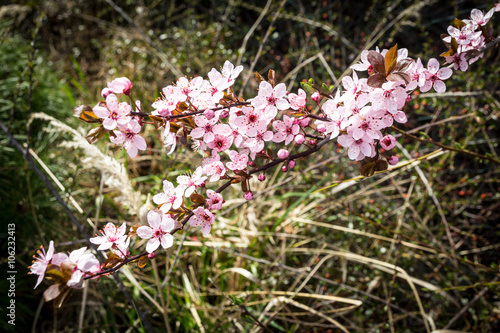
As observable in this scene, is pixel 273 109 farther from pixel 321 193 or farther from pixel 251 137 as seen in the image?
pixel 321 193

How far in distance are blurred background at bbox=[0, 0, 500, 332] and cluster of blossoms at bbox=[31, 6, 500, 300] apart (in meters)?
0.56

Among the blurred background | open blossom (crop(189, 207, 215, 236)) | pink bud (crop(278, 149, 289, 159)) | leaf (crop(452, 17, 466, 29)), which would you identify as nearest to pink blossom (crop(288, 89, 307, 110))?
pink bud (crop(278, 149, 289, 159))

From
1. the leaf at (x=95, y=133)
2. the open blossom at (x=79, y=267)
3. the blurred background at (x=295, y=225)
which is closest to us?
the open blossom at (x=79, y=267)

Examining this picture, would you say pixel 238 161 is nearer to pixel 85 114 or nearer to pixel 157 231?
pixel 157 231

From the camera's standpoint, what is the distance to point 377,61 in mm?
688

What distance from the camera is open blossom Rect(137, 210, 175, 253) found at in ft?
2.37

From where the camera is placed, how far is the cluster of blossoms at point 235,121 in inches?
27.1

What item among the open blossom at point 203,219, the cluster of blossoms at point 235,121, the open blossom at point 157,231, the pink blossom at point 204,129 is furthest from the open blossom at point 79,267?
the pink blossom at point 204,129

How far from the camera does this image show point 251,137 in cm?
77

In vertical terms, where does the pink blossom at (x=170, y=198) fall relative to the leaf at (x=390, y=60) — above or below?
below

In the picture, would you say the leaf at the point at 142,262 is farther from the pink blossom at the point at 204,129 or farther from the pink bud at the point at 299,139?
the pink bud at the point at 299,139

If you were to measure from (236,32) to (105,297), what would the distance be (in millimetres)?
2285

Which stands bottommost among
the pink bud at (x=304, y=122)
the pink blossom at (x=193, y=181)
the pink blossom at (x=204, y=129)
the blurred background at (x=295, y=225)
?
the blurred background at (x=295, y=225)

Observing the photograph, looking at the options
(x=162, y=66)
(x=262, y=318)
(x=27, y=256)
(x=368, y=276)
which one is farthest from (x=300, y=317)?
(x=162, y=66)
